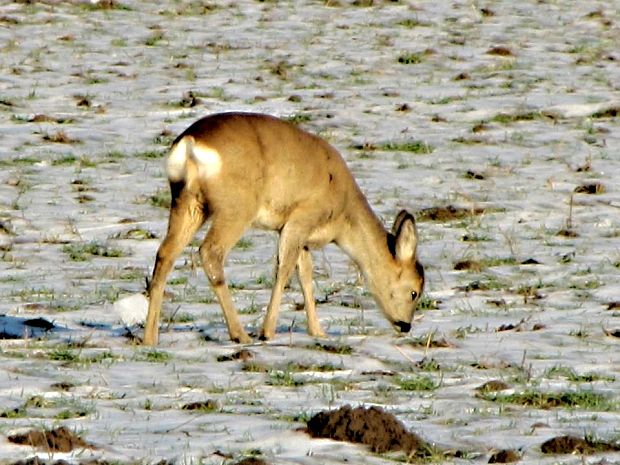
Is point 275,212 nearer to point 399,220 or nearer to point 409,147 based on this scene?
point 399,220

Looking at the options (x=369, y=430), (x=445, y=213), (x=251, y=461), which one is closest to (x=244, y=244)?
(x=445, y=213)

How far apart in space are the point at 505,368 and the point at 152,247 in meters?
4.98

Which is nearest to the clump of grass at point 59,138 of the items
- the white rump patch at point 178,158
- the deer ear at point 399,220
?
the deer ear at point 399,220

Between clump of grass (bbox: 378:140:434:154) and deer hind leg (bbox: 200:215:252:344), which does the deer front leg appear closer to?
deer hind leg (bbox: 200:215:252:344)

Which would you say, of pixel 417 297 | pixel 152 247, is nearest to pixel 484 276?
pixel 417 297

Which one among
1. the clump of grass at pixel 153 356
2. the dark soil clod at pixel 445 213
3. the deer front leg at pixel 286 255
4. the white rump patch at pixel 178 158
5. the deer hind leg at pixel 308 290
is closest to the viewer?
the clump of grass at pixel 153 356

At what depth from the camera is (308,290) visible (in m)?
10.2

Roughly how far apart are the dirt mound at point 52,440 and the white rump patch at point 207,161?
346 centimetres

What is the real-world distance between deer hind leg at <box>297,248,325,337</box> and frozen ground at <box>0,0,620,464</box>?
20cm

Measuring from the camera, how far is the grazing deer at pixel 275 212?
945 centimetres

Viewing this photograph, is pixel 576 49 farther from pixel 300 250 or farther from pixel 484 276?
pixel 300 250

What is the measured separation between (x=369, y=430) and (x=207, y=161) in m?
3.44

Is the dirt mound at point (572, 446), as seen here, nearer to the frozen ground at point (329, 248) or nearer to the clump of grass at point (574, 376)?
the frozen ground at point (329, 248)

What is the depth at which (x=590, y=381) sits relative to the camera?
8070 millimetres
